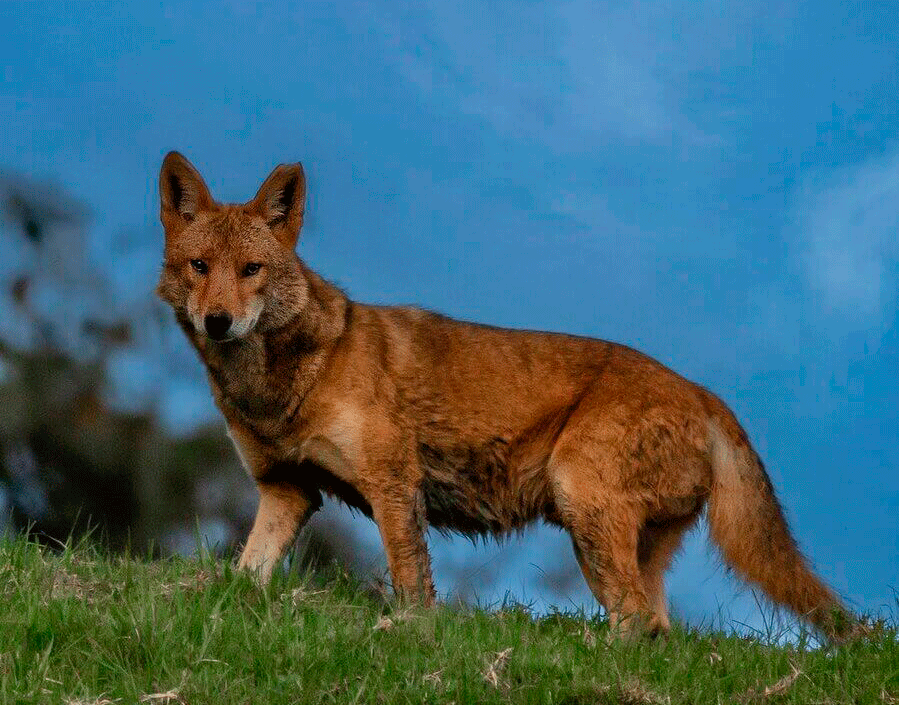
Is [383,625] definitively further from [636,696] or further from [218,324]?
[218,324]

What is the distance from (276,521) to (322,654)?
2.47 metres

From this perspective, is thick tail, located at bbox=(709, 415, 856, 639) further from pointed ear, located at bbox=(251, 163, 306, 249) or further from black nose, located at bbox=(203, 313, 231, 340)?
black nose, located at bbox=(203, 313, 231, 340)

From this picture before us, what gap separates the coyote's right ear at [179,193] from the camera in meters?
7.67

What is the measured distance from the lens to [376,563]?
24.9ft

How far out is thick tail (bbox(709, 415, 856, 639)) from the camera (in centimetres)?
777

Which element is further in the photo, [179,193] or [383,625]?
[179,193]

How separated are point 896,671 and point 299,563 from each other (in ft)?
10.8

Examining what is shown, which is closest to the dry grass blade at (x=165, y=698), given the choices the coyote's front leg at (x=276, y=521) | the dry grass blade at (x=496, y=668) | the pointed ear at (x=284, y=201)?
the dry grass blade at (x=496, y=668)

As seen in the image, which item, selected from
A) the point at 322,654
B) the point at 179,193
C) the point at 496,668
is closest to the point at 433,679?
the point at 496,668

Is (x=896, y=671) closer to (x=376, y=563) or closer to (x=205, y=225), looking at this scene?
(x=376, y=563)

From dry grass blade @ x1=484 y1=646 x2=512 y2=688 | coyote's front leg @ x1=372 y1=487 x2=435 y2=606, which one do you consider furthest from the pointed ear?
dry grass blade @ x1=484 y1=646 x2=512 y2=688

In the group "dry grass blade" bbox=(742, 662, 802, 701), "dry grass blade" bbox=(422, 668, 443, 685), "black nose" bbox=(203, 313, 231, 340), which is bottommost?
"dry grass blade" bbox=(422, 668, 443, 685)

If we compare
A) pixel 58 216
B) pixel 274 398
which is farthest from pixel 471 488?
pixel 58 216

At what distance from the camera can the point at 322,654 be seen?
5.57 m
